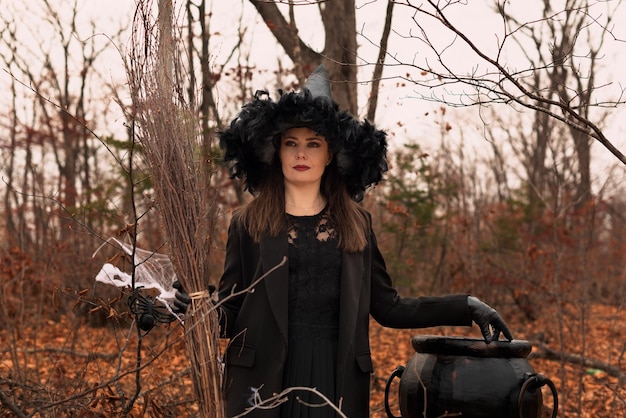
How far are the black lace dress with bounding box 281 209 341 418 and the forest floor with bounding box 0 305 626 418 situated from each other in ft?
2.00

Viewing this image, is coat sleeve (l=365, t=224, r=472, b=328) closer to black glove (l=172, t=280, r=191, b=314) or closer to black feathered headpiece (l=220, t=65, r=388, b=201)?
black feathered headpiece (l=220, t=65, r=388, b=201)

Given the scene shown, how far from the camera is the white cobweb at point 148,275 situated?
3.22 meters

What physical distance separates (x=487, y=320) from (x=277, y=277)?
90 centimetres

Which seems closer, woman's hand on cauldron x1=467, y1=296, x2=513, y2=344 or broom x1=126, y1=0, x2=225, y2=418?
broom x1=126, y1=0, x2=225, y2=418

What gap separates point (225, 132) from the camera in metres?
3.36

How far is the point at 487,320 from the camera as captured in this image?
127 inches

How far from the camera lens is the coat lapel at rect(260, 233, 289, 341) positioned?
122 inches

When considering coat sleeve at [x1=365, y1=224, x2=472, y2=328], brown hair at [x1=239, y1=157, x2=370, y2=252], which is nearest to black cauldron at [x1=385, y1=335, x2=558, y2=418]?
coat sleeve at [x1=365, y1=224, x2=472, y2=328]

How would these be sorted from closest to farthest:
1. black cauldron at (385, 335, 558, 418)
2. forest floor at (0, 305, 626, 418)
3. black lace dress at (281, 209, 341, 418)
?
black cauldron at (385, 335, 558, 418)
black lace dress at (281, 209, 341, 418)
forest floor at (0, 305, 626, 418)

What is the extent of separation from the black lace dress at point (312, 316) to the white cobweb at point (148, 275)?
52 centimetres

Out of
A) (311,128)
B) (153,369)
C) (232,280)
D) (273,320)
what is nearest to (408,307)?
(273,320)

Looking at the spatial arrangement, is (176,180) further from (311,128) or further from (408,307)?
(408,307)

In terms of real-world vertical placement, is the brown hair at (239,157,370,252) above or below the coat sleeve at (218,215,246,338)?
above

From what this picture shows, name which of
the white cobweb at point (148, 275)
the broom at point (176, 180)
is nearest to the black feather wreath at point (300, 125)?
the broom at point (176, 180)
